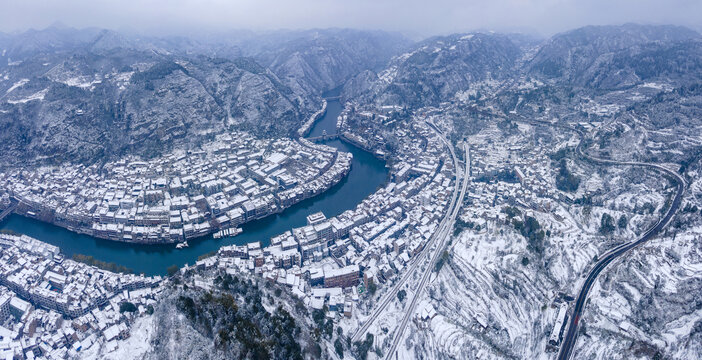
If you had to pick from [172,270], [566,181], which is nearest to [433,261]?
[566,181]

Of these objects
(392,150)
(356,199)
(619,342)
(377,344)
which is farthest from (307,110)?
(619,342)

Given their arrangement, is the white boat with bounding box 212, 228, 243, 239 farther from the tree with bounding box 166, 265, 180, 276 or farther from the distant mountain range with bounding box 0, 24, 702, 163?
the distant mountain range with bounding box 0, 24, 702, 163

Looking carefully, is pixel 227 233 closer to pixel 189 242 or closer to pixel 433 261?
pixel 189 242

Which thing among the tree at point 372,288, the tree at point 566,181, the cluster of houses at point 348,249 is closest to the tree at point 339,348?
the cluster of houses at point 348,249

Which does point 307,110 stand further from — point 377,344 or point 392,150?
point 377,344

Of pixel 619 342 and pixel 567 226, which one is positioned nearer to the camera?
pixel 619 342

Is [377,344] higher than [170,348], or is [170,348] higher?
[170,348]
